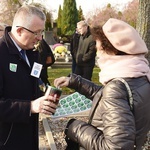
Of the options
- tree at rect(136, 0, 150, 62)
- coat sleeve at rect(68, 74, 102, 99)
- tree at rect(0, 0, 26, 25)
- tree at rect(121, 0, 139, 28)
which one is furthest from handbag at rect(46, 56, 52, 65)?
tree at rect(121, 0, 139, 28)

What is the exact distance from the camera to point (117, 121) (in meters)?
1.56

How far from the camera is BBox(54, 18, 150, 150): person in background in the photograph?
5.15 ft

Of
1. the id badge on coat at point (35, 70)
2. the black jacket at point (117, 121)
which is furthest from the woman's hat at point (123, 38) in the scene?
the id badge on coat at point (35, 70)

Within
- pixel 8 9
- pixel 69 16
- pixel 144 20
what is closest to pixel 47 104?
pixel 144 20

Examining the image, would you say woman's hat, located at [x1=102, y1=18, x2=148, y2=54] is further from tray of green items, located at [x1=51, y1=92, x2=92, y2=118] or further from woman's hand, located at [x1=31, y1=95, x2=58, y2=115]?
tray of green items, located at [x1=51, y1=92, x2=92, y2=118]

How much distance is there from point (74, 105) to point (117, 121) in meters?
4.23

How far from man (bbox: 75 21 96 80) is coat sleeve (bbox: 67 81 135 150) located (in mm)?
4766

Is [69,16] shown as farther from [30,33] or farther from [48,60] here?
[30,33]

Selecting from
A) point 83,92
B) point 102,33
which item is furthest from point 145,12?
point 102,33

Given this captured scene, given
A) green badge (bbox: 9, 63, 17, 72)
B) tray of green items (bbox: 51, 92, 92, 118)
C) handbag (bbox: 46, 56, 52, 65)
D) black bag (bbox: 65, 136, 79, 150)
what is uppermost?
green badge (bbox: 9, 63, 17, 72)

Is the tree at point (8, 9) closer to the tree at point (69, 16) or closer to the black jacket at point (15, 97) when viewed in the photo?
the tree at point (69, 16)

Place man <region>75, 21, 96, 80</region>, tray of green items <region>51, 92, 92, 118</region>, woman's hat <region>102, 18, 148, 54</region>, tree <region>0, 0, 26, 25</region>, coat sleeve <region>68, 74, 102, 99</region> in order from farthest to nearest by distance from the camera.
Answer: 1. tree <region>0, 0, 26, 25</region>
2. man <region>75, 21, 96, 80</region>
3. tray of green items <region>51, 92, 92, 118</region>
4. coat sleeve <region>68, 74, 102, 99</region>
5. woman's hat <region>102, 18, 148, 54</region>

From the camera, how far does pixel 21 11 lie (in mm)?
2123

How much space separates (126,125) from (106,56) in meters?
0.51
